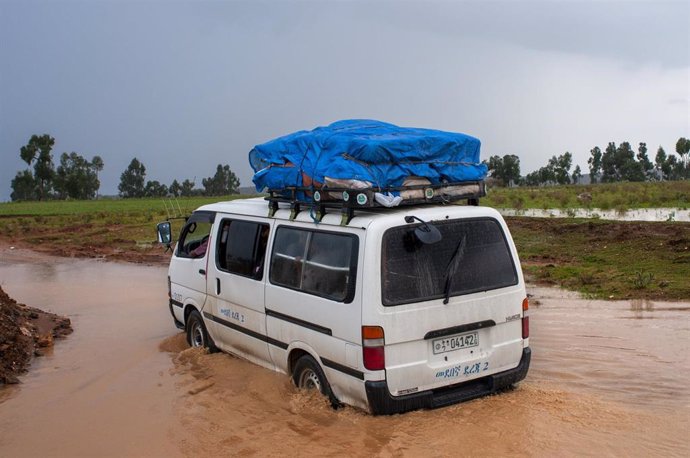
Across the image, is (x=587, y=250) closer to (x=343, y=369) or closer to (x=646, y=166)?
(x=343, y=369)

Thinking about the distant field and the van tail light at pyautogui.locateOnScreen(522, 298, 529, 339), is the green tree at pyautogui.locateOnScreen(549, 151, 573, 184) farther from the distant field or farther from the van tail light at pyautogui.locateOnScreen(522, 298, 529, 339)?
the van tail light at pyautogui.locateOnScreen(522, 298, 529, 339)

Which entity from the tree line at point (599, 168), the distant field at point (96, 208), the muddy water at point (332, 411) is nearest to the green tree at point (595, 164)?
the tree line at point (599, 168)

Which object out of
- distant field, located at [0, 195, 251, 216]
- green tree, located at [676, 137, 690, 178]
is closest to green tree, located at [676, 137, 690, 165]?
green tree, located at [676, 137, 690, 178]

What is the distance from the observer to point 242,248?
291 inches

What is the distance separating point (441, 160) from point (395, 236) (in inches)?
43.7

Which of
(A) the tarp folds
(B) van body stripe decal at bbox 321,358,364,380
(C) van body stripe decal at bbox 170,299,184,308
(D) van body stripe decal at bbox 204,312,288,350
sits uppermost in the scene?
(A) the tarp folds

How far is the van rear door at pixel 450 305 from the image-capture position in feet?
18.2

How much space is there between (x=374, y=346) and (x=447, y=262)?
0.96m

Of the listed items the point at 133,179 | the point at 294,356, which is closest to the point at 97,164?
the point at 133,179

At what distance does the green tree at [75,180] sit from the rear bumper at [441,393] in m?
91.8

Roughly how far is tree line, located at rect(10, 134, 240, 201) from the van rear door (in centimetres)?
8410

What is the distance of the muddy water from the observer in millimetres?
5574

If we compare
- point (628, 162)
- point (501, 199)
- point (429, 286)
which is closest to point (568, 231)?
point (429, 286)

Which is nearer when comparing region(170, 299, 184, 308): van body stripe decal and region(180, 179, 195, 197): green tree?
region(170, 299, 184, 308): van body stripe decal
